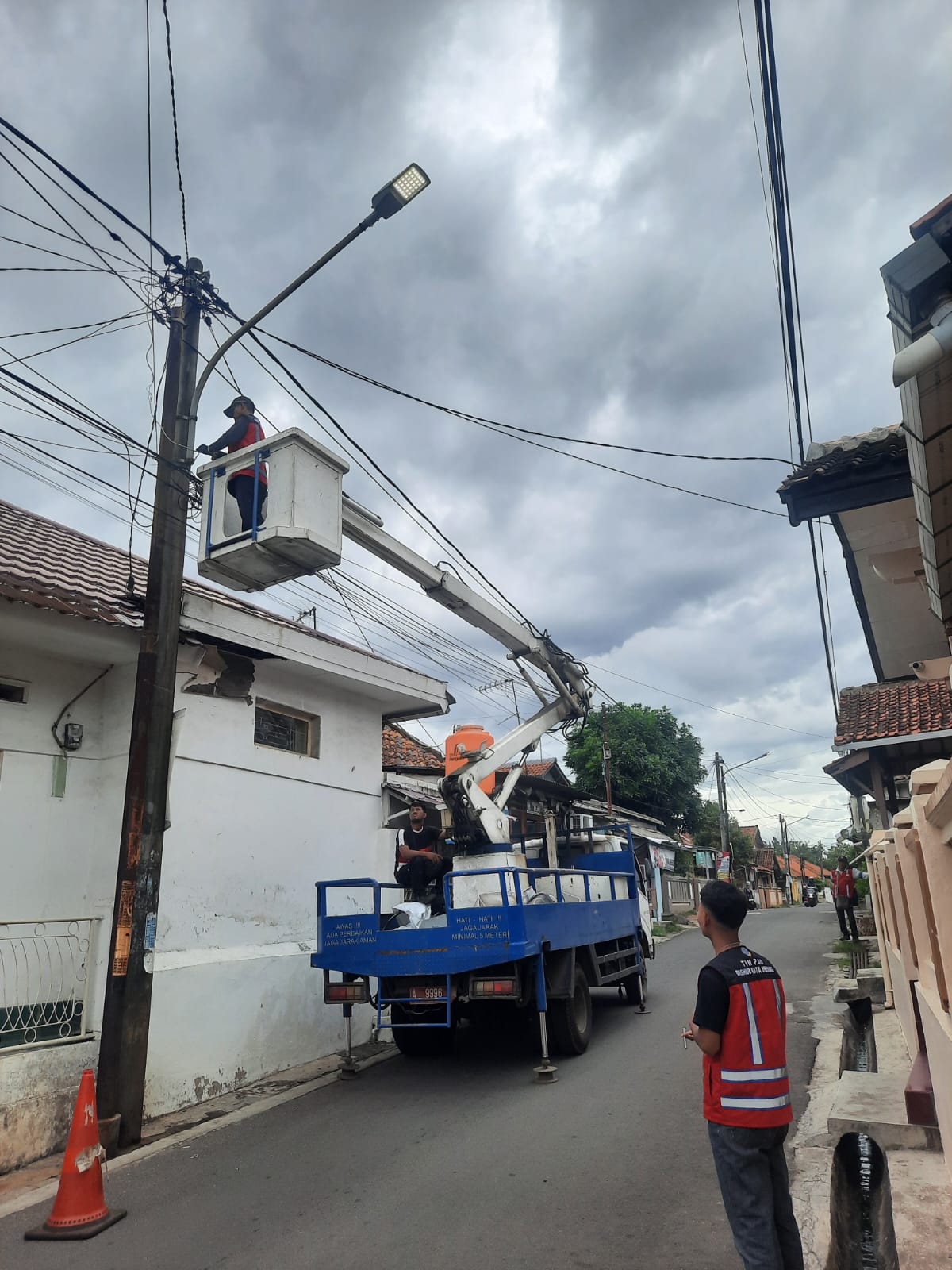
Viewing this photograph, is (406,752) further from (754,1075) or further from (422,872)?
(754,1075)

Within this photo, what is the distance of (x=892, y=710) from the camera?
13336 millimetres

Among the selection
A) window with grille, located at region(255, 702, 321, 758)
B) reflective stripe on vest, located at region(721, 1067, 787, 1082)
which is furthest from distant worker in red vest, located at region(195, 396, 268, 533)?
reflective stripe on vest, located at region(721, 1067, 787, 1082)

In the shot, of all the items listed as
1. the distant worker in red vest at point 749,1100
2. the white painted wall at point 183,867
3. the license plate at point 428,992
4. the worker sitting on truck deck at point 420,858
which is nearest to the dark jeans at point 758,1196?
the distant worker in red vest at point 749,1100

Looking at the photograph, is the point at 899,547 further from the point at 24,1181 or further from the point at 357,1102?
the point at 24,1181

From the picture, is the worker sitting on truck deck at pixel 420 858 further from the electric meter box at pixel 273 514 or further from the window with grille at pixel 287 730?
the electric meter box at pixel 273 514

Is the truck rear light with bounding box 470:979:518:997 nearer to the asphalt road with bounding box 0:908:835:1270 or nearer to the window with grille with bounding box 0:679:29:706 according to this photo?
the asphalt road with bounding box 0:908:835:1270

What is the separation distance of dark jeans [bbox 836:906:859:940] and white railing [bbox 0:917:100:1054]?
15269mm

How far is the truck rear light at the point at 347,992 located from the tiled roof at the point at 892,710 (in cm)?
841

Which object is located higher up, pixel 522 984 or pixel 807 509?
pixel 807 509

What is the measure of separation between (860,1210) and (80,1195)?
4.49 meters

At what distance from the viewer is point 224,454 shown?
7078mm

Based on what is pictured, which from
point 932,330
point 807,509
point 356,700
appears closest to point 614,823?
point 356,700

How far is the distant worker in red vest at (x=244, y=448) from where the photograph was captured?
21.7 feet

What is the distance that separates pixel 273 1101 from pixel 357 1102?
811 millimetres
